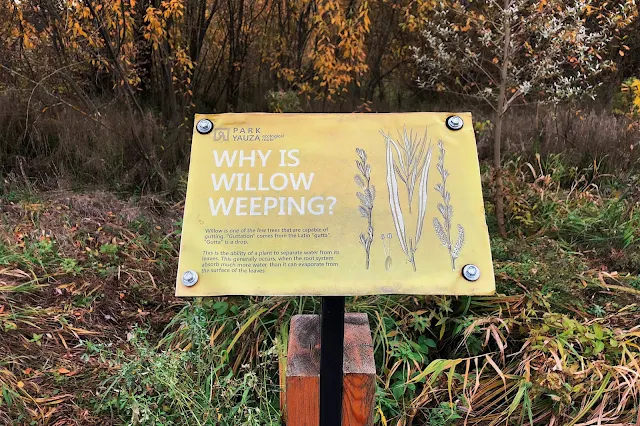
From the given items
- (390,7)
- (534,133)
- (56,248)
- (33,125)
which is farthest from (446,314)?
(390,7)

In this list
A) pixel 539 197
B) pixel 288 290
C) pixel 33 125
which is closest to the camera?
pixel 288 290

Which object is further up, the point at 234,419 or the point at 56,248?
the point at 56,248

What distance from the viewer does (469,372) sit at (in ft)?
7.56

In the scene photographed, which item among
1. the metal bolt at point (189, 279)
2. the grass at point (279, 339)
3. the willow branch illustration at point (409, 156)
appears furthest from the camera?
the grass at point (279, 339)

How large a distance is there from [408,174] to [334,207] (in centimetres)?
25

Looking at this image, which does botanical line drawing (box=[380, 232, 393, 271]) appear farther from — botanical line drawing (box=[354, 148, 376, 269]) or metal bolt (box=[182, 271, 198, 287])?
metal bolt (box=[182, 271, 198, 287])


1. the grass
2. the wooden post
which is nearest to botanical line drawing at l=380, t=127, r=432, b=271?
the wooden post

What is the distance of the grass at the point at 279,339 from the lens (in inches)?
82.0

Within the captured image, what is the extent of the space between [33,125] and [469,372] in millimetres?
4127

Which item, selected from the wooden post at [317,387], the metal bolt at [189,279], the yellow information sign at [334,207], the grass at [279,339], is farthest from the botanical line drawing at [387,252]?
the grass at [279,339]

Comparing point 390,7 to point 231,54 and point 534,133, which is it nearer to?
point 231,54

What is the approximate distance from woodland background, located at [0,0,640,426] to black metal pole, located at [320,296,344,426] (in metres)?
0.46

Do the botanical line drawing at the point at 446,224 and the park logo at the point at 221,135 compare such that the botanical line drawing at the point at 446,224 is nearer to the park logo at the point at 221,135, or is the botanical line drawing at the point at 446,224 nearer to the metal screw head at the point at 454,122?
the metal screw head at the point at 454,122

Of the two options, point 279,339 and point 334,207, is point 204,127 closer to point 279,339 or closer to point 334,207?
point 334,207
